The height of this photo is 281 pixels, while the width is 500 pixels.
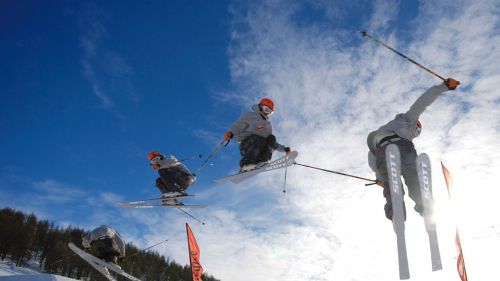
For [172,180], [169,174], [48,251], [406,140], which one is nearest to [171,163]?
[169,174]

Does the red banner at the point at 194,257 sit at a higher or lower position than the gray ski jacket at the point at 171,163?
lower

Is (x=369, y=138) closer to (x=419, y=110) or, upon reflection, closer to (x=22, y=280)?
(x=419, y=110)

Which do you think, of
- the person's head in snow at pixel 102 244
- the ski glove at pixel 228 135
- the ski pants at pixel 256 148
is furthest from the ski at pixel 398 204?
the person's head in snow at pixel 102 244

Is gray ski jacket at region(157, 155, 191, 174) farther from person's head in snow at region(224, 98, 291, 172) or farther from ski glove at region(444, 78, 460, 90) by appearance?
ski glove at region(444, 78, 460, 90)

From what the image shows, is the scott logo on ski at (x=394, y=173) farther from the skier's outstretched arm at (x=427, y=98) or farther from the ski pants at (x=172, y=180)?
the ski pants at (x=172, y=180)

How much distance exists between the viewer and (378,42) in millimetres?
5680

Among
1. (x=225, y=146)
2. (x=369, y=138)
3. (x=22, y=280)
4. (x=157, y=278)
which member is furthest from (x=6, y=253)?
(x=369, y=138)

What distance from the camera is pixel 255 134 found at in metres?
Result: 10.2

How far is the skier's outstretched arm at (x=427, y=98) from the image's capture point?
519cm

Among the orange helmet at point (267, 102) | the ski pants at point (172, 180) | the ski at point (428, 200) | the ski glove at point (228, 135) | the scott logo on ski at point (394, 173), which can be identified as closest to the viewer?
the ski at point (428, 200)

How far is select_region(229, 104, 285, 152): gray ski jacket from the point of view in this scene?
10164mm

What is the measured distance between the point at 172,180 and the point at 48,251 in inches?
2945

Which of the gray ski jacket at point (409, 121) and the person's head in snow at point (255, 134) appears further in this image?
the person's head in snow at point (255, 134)

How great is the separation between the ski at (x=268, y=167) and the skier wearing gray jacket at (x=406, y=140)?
455 cm
